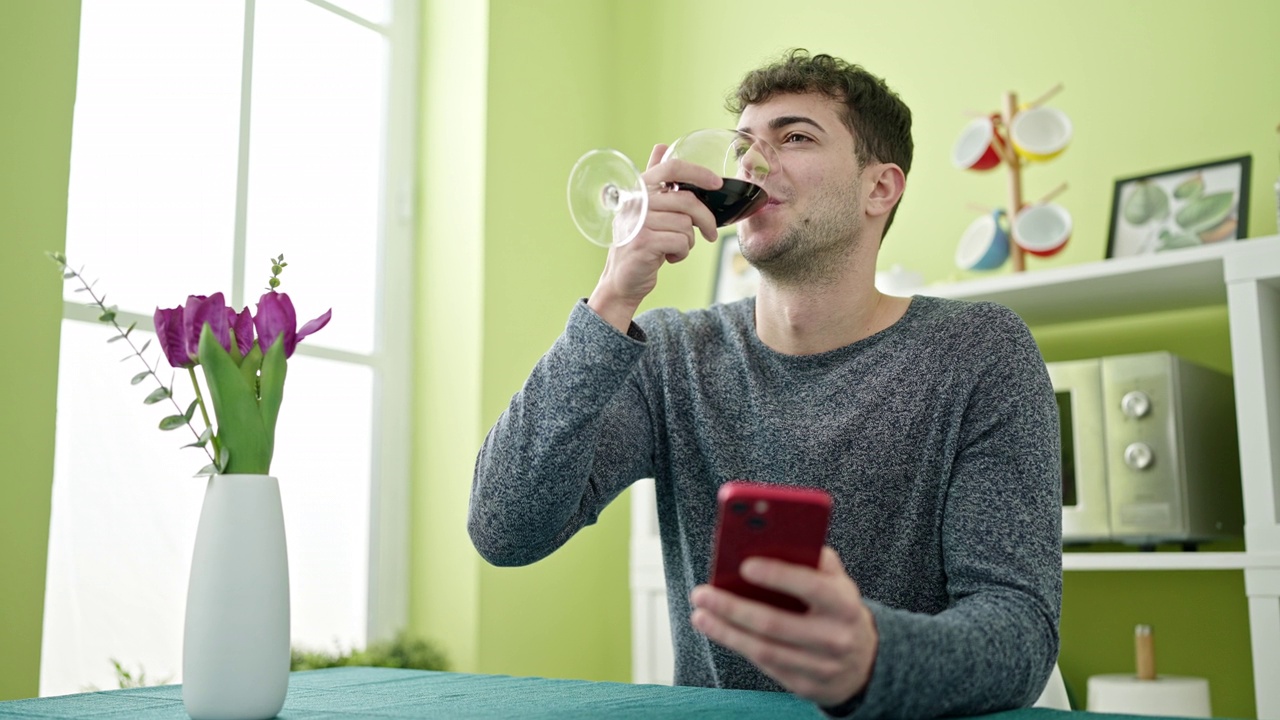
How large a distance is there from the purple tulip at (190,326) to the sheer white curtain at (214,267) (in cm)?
147

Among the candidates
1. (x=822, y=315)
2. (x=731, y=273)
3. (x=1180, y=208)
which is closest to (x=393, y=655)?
(x=731, y=273)

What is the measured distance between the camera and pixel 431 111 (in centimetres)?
302

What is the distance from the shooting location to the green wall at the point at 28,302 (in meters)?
1.94

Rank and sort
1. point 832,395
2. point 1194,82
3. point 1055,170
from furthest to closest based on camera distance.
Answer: point 1055,170
point 1194,82
point 832,395

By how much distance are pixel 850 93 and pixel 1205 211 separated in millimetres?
972

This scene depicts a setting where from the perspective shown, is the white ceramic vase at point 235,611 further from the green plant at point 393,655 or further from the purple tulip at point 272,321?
the green plant at point 393,655

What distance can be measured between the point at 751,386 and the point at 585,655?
1778mm

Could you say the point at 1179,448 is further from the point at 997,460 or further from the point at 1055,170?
the point at 997,460

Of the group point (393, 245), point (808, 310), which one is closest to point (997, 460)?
point (808, 310)

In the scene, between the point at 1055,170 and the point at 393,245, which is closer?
the point at 1055,170

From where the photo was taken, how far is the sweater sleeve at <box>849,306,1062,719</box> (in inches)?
30.5

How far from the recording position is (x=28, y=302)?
6.60 ft

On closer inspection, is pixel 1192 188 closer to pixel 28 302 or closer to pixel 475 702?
pixel 475 702

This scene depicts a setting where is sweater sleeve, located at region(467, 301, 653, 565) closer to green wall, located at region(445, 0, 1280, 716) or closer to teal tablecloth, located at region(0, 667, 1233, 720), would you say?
teal tablecloth, located at region(0, 667, 1233, 720)
